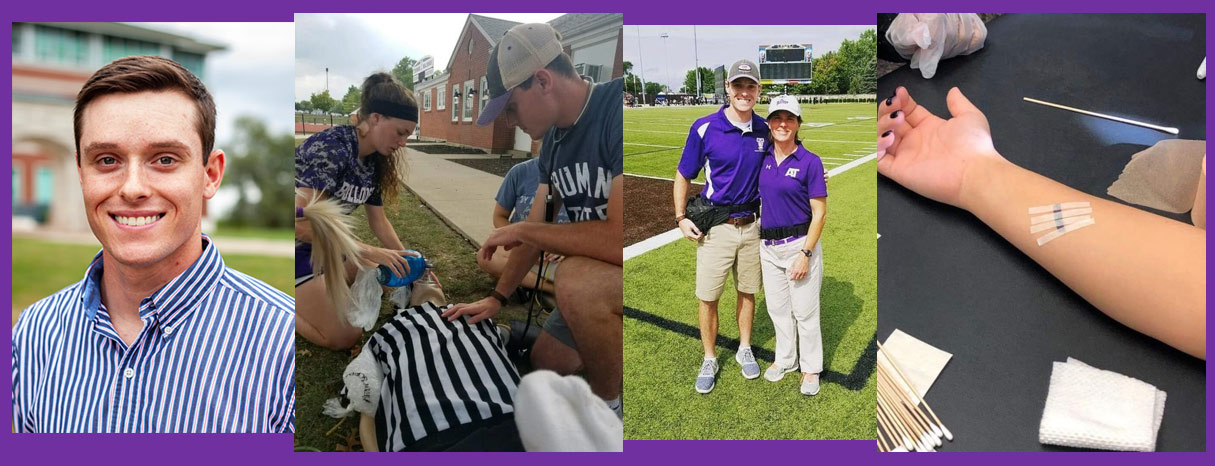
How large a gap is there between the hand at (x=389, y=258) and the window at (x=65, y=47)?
1343mm

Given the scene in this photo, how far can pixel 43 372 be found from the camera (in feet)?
7.49

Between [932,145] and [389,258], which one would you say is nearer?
[389,258]

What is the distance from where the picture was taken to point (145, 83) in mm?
2053

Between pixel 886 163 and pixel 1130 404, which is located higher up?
pixel 886 163

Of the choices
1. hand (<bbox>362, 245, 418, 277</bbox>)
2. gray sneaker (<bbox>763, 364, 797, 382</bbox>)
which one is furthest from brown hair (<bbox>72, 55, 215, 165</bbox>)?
gray sneaker (<bbox>763, 364, 797, 382</bbox>)

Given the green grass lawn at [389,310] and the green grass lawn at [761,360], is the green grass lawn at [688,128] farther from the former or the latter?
Result: the green grass lawn at [389,310]

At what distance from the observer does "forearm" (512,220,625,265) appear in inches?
92.3

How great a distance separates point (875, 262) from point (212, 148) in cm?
239

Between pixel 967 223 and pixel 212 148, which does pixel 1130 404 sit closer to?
pixel 967 223

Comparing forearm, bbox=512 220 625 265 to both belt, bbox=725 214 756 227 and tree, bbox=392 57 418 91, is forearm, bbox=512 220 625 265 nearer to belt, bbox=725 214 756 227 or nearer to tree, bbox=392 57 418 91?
belt, bbox=725 214 756 227

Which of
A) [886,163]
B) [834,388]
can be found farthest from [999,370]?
[886,163]

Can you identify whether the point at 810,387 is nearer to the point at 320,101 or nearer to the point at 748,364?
the point at 748,364

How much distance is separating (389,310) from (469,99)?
2.65ft

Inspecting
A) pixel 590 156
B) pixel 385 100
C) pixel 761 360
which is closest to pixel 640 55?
pixel 590 156
